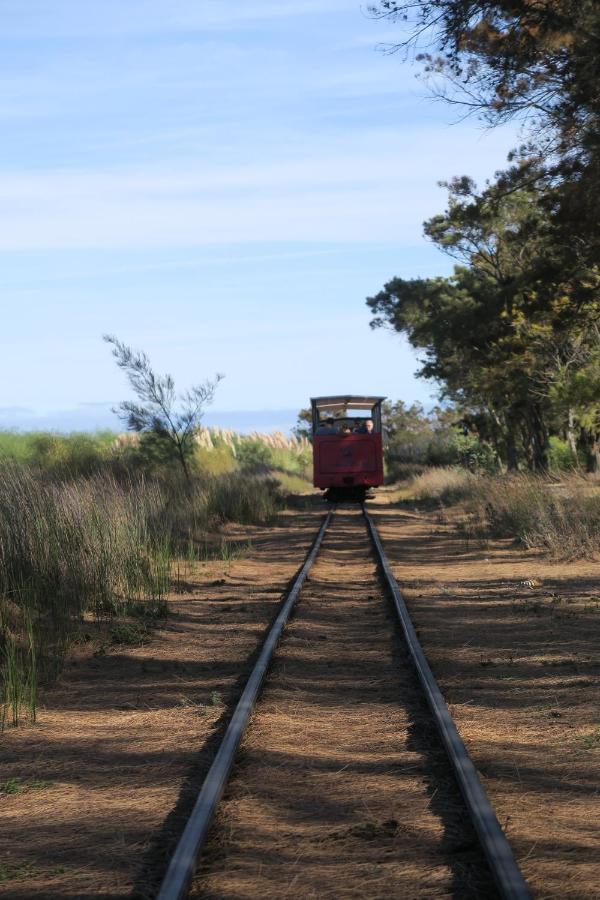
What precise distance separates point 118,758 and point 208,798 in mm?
1486

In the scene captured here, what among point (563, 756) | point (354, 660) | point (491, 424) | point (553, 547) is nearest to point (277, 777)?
point (563, 756)

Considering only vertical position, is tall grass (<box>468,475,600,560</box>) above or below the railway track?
above

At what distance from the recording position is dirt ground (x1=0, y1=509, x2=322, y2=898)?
15.8ft

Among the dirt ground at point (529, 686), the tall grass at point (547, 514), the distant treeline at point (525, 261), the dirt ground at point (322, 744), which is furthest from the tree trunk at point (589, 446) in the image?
the dirt ground at point (322, 744)

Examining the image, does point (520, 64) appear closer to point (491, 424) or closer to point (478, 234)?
point (478, 234)

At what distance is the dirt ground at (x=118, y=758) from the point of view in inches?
190

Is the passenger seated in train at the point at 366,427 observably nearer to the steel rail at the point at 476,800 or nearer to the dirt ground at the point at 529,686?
the dirt ground at the point at 529,686

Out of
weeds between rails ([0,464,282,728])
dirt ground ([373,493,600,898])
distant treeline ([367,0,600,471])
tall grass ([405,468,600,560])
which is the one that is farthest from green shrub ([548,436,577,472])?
weeds between rails ([0,464,282,728])

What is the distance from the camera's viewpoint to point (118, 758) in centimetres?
662

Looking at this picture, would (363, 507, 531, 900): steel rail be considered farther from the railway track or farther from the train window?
the train window

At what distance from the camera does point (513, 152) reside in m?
19.5

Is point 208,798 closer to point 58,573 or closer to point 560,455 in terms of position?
→ point 58,573

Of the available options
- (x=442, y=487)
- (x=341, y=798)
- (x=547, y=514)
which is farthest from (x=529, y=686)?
(x=442, y=487)

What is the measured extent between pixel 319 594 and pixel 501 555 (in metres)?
4.85
